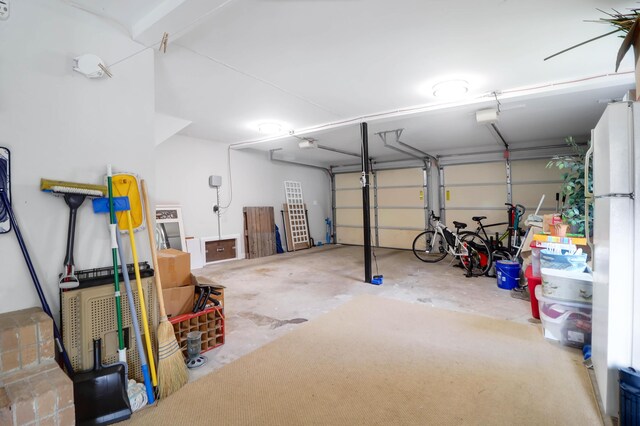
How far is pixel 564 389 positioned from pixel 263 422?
1832mm

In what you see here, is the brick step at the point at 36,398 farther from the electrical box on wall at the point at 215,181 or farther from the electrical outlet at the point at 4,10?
the electrical box on wall at the point at 215,181

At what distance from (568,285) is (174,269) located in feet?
10.4

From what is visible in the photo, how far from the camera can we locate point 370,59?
8.50 feet

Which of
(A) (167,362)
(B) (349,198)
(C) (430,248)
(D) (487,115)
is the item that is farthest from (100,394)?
(B) (349,198)

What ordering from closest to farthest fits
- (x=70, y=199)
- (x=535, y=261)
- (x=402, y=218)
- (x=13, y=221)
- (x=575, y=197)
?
(x=13, y=221) < (x=70, y=199) < (x=535, y=261) < (x=575, y=197) < (x=402, y=218)

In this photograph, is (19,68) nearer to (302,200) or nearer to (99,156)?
(99,156)

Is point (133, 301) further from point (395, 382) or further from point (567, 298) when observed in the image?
point (567, 298)

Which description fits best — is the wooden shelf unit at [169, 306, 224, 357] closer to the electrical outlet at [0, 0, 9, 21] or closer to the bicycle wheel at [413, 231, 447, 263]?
the electrical outlet at [0, 0, 9, 21]

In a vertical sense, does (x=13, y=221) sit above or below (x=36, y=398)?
above

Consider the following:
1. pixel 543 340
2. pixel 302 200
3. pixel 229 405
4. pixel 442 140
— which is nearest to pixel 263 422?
pixel 229 405

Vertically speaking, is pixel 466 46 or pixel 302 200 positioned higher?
pixel 466 46

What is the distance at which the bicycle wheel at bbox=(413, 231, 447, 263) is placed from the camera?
5.94 meters

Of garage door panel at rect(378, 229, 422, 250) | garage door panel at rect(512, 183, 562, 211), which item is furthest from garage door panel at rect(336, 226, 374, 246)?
garage door panel at rect(512, 183, 562, 211)

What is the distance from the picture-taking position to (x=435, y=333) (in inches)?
99.7
